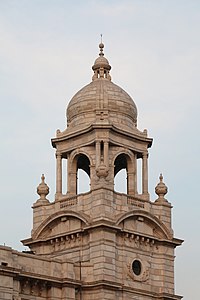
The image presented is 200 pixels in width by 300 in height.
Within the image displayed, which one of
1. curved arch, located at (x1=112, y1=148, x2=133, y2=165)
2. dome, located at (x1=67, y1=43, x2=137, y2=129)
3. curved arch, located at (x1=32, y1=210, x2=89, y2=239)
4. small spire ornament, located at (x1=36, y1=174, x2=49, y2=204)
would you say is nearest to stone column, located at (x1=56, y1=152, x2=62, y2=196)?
small spire ornament, located at (x1=36, y1=174, x2=49, y2=204)

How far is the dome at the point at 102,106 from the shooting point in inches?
2904

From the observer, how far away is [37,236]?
72688 mm

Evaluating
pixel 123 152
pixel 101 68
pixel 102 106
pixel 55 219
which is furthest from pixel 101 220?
pixel 101 68

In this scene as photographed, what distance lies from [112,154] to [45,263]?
950cm

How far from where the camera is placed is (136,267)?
71.3m

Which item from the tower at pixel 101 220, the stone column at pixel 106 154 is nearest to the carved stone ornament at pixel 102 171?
the tower at pixel 101 220

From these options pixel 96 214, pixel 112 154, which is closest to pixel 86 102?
pixel 112 154

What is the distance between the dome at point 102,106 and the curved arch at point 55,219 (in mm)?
6352

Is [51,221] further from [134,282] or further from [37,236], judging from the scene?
[134,282]

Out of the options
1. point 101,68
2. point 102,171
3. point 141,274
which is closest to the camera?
point 102,171

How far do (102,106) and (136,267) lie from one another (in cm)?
1093

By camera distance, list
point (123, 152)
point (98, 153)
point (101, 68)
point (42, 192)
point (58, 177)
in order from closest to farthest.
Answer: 1. point (98, 153)
2. point (123, 152)
3. point (58, 177)
4. point (42, 192)
5. point (101, 68)

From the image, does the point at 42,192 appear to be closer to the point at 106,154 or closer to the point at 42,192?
the point at 42,192

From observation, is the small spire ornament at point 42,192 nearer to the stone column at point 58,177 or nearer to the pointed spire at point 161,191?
the stone column at point 58,177
